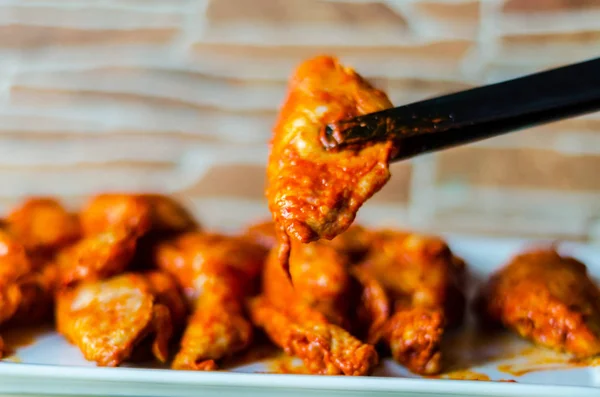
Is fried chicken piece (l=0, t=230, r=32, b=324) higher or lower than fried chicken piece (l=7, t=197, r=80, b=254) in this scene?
lower

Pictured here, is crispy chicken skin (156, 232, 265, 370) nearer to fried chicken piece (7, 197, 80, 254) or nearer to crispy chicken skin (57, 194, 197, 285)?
crispy chicken skin (57, 194, 197, 285)

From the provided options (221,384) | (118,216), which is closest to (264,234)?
(118,216)

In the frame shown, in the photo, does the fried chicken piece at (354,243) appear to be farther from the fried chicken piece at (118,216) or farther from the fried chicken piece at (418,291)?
the fried chicken piece at (118,216)

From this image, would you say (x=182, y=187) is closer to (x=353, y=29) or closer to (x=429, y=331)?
(x=353, y=29)

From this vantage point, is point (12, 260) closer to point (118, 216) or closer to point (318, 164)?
point (118, 216)

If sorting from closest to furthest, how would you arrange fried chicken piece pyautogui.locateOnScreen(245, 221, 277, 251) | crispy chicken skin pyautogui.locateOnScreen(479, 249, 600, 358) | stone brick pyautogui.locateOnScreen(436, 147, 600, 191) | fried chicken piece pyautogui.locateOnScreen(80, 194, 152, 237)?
crispy chicken skin pyautogui.locateOnScreen(479, 249, 600, 358)
fried chicken piece pyautogui.locateOnScreen(80, 194, 152, 237)
fried chicken piece pyautogui.locateOnScreen(245, 221, 277, 251)
stone brick pyautogui.locateOnScreen(436, 147, 600, 191)

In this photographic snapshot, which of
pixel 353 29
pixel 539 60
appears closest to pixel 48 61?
pixel 353 29

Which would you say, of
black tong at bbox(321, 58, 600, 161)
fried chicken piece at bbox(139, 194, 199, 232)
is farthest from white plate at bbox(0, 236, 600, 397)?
fried chicken piece at bbox(139, 194, 199, 232)
